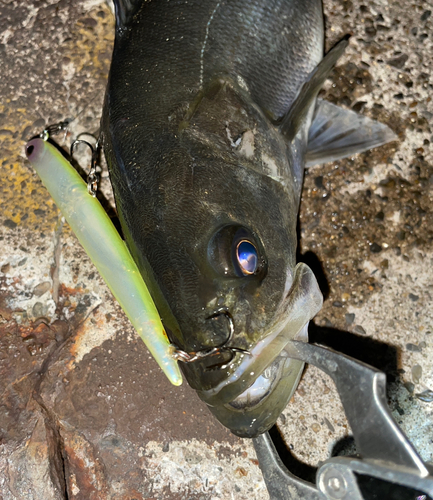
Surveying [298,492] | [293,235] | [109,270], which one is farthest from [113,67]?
[298,492]

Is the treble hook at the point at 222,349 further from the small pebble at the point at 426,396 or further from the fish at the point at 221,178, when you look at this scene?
the small pebble at the point at 426,396

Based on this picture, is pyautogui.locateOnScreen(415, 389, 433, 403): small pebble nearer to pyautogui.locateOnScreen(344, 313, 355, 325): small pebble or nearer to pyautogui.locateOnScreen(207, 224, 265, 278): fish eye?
pyautogui.locateOnScreen(344, 313, 355, 325): small pebble

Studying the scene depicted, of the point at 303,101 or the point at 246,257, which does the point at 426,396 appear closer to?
→ the point at 246,257

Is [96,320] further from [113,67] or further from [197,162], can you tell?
[113,67]

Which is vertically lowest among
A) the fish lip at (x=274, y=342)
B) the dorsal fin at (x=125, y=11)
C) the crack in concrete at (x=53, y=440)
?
the crack in concrete at (x=53, y=440)

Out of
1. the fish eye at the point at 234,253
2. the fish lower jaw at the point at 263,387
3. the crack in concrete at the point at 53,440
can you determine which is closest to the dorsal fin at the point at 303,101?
the fish eye at the point at 234,253

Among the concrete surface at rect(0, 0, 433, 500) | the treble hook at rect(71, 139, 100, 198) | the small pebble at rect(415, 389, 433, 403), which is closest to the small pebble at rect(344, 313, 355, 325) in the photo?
the concrete surface at rect(0, 0, 433, 500)
